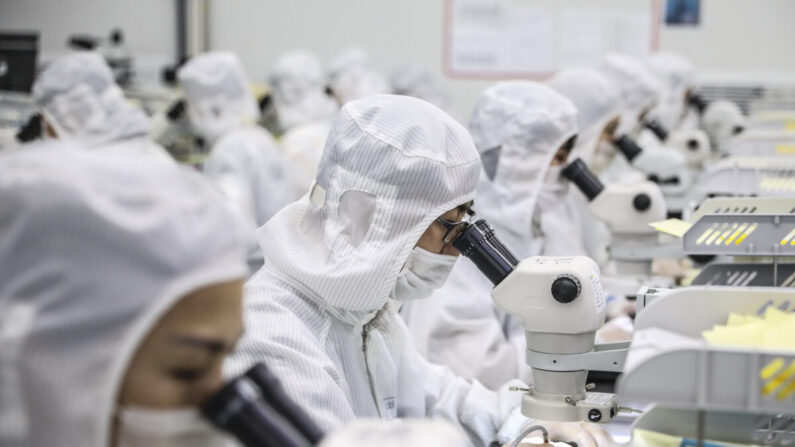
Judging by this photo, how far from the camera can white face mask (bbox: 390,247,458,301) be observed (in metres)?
1.66

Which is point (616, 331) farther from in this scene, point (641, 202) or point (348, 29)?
point (348, 29)

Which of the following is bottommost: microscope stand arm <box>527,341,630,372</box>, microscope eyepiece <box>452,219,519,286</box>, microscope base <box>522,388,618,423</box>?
microscope base <box>522,388,618,423</box>

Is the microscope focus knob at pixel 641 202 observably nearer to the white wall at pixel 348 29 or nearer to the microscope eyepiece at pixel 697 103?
the microscope eyepiece at pixel 697 103

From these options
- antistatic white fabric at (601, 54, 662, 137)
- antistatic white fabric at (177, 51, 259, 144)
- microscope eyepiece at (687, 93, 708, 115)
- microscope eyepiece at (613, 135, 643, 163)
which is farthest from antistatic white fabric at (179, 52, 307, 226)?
microscope eyepiece at (687, 93, 708, 115)

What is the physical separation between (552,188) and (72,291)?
2.15 meters

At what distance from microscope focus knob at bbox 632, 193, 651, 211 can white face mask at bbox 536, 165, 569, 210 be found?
22cm

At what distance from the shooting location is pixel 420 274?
1.68 meters

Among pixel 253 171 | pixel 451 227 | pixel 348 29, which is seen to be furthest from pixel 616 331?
pixel 348 29

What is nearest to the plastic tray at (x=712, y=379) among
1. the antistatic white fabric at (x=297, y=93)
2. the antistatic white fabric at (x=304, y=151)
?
the antistatic white fabric at (x=304, y=151)

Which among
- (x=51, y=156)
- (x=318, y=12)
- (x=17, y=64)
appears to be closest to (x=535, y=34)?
(x=318, y=12)

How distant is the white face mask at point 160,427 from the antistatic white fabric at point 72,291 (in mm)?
20

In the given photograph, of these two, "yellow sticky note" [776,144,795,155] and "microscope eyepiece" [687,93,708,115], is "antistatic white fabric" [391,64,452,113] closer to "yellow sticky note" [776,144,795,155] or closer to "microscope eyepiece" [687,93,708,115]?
"microscope eyepiece" [687,93,708,115]

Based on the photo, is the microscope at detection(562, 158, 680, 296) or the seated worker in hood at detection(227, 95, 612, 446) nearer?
the seated worker in hood at detection(227, 95, 612, 446)

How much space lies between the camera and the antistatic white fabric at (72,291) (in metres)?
0.74
